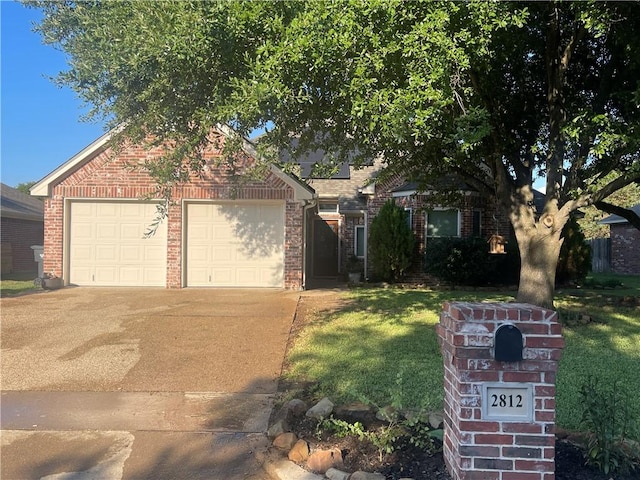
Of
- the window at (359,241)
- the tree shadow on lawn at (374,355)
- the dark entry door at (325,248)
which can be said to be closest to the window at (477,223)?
the window at (359,241)

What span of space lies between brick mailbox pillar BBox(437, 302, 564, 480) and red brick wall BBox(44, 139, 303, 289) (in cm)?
1004

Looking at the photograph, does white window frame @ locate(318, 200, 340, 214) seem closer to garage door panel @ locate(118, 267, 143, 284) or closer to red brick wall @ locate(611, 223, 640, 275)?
garage door panel @ locate(118, 267, 143, 284)

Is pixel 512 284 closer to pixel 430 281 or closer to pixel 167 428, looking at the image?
pixel 430 281

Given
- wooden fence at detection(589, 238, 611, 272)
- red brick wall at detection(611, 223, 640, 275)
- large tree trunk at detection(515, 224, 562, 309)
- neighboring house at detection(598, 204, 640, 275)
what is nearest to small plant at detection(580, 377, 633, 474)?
large tree trunk at detection(515, 224, 562, 309)

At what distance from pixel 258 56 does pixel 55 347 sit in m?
5.23

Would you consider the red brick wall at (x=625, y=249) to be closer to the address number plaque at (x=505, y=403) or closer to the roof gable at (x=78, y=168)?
the roof gable at (x=78, y=168)

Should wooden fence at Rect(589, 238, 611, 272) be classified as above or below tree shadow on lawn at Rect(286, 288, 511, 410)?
above

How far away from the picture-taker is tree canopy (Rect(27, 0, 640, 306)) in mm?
5027

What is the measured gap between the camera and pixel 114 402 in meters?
5.18

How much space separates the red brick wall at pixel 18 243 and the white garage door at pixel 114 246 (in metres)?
8.06

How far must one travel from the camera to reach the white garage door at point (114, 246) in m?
13.2

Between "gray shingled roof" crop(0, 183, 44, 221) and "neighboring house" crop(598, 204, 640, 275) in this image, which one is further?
"neighboring house" crop(598, 204, 640, 275)

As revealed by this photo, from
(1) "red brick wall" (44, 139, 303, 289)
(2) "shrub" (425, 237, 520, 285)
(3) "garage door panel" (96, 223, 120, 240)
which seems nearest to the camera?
(1) "red brick wall" (44, 139, 303, 289)

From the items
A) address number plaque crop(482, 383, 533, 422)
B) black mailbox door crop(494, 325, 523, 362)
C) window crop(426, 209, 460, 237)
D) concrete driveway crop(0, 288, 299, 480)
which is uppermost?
window crop(426, 209, 460, 237)
